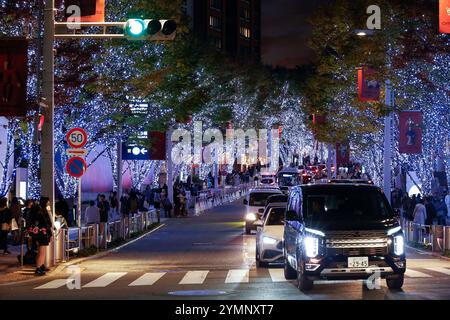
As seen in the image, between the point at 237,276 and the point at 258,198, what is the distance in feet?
66.1

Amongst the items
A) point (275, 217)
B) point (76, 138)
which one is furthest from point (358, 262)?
point (76, 138)

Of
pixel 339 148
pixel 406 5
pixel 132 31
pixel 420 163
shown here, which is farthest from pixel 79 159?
pixel 339 148

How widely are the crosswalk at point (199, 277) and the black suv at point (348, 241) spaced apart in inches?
91.9

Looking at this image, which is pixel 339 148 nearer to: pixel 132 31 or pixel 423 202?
pixel 423 202

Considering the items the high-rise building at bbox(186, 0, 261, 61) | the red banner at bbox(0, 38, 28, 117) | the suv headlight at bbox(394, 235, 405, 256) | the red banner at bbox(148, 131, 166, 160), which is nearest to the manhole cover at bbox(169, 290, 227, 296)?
the suv headlight at bbox(394, 235, 405, 256)

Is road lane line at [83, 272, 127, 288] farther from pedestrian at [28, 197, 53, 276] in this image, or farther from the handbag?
the handbag

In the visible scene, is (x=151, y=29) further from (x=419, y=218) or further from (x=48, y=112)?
(x=419, y=218)

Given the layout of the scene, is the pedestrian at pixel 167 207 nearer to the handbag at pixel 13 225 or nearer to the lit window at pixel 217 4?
the handbag at pixel 13 225

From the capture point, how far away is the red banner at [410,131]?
38.0m

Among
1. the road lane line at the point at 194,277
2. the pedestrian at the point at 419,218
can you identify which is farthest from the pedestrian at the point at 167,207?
the road lane line at the point at 194,277

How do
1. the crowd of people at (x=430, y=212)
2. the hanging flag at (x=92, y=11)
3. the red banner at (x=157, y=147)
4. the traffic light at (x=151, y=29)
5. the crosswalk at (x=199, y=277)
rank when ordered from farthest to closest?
the red banner at (x=157, y=147)
the crowd of people at (x=430, y=212)
the hanging flag at (x=92, y=11)
the traffic light at (x=151, y=29)
the crosswalk at (x=199, y=277)

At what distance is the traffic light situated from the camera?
20141 mm

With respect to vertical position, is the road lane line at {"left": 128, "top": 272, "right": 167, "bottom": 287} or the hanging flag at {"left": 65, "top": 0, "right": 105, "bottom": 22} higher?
the hanging flag at {"left": 65, "top": 0, "right": 105, "bottom": 22}

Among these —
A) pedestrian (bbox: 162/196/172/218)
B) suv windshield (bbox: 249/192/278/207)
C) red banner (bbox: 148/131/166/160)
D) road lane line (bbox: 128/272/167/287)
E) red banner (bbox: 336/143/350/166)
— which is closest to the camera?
road lane line (bbox: 128/272/167/287)
